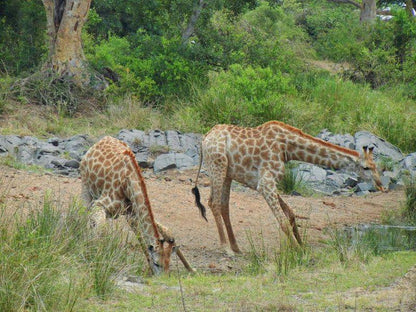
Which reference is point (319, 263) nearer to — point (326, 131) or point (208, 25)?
point (326, 131)

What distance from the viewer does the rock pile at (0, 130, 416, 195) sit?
15.2 metres

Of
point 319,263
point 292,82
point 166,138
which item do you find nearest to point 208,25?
point 292,82

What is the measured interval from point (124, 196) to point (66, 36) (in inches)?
467

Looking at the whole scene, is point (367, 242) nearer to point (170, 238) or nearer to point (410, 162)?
point (170, 238)

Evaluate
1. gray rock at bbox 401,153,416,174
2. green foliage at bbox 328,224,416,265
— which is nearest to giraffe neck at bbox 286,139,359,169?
green foliage at bbox 328,224,416,265

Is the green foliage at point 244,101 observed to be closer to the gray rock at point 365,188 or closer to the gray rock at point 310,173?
the gray rock at point 310,173

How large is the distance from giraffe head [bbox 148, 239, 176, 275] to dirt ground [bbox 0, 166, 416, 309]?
104 cm

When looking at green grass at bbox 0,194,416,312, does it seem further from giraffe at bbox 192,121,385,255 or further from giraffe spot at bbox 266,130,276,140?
giraffe spot at bbox 266,130,276,140

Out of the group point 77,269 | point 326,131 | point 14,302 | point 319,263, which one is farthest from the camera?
point 326,131

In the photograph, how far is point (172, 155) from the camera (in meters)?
15.8

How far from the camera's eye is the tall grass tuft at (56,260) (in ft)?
20.2

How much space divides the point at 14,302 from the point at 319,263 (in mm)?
4021

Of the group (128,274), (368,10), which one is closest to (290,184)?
(128,274)

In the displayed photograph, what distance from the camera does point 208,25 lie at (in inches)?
890
